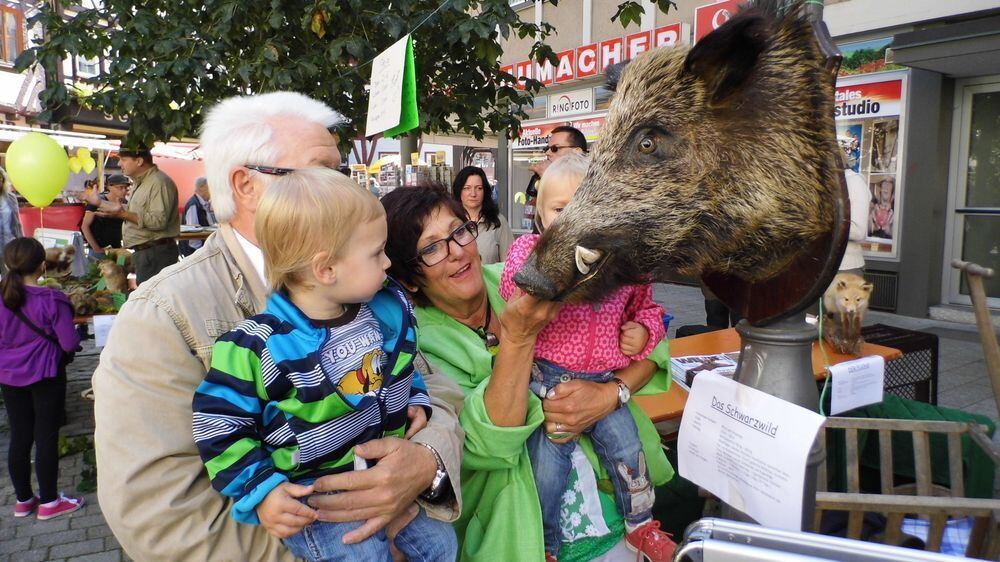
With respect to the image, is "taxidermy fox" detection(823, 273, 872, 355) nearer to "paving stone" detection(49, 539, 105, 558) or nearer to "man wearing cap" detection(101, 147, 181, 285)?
"paving stone" detection(49, 539, 105, 558)

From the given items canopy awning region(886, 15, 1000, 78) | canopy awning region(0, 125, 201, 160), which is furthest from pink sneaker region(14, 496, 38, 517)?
canopy awning region(886, 15, 1000, 78)

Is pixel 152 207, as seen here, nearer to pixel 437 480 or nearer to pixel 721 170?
pixel 437 480

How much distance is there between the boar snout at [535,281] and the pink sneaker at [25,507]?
4439mm

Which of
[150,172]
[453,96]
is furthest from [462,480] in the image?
[150,172]

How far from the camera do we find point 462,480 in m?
1.81

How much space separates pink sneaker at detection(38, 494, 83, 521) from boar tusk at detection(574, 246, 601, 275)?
4422mm

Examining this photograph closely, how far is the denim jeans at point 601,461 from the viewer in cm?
170

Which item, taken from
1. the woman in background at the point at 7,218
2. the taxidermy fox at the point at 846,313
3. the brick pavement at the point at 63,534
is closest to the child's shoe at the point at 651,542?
the taxidermy fox at the point at 846,313

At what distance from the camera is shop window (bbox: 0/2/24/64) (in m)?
17.8

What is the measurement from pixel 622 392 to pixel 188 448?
1.10m

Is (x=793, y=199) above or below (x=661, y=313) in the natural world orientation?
above

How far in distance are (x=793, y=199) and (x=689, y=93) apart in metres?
0.22

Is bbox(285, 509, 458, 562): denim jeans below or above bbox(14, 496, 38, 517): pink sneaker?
above

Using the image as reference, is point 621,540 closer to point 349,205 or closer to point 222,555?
point 222,555
